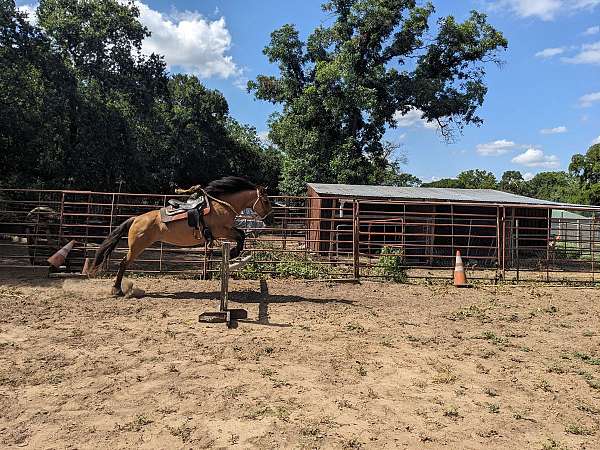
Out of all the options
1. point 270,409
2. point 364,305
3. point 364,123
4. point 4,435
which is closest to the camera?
point 4,435

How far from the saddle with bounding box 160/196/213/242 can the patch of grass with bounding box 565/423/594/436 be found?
6.04m

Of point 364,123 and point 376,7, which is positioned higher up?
point 376,7

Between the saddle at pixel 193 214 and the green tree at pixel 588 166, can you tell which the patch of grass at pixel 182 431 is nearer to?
the saddle at pixel 193 214

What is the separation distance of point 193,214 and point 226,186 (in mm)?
798

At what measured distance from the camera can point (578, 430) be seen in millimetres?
3633

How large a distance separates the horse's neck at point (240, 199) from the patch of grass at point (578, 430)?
5986mm

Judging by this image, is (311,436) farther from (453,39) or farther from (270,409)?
(453,39)

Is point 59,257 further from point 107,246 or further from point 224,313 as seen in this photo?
point 224,313

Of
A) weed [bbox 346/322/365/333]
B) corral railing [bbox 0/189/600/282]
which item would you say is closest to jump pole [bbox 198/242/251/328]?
weed [bbox 346/322/365/333]

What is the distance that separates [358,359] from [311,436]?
189cm

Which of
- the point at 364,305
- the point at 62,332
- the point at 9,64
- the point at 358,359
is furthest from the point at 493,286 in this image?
the point at 9,64

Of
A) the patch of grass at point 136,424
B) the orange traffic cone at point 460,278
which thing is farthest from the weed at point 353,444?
the orange traffic cone at point 460,278

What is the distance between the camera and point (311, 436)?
3416mm

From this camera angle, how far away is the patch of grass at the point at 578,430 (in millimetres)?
3602
